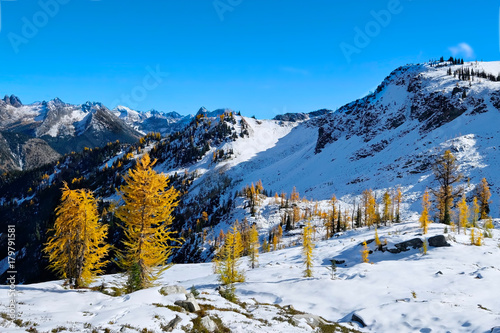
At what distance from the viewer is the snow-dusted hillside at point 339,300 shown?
1320 cm

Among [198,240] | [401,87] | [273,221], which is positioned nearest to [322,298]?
[273,221]

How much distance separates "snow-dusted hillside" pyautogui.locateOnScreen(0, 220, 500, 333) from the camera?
13203mm

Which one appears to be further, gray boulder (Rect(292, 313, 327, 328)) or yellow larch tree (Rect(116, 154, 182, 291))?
yellow larch tree (Rect(116, 154, 182, 291))

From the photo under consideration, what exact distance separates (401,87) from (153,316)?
744 feet

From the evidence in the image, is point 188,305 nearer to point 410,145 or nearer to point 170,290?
point 170,290

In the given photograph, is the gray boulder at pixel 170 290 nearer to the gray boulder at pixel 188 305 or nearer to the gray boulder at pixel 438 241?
the gray boulder at pixel 188 305

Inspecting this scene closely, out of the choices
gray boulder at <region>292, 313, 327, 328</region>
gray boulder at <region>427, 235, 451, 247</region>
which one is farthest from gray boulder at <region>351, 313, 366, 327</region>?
gray boulder at <region>427, 235, 451, 247</region>

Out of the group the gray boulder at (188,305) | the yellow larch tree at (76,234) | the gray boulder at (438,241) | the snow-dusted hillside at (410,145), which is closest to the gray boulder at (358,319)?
the gray boulder at (188,305)

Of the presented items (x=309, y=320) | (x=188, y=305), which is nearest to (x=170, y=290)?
(x=188, y=305)

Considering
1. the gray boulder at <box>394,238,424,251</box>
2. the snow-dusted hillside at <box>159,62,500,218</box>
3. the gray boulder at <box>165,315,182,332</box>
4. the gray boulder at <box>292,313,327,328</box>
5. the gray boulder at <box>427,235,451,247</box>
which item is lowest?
the gray boulder at <box>292,313,327,328</box>

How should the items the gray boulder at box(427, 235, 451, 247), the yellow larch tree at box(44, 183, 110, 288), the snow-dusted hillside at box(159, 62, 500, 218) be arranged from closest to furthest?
the yellow larch tree at box(44, 183, 110, 288) → the gray boulder at box(427, 235, 451, 247) → the snow-dusted hillside at box(159, 62, 500, 218)

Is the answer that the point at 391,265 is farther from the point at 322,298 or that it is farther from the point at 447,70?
the point at 447,70

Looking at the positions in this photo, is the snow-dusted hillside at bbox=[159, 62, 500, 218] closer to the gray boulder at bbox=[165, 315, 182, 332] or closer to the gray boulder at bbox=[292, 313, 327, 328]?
the gray boulder at bbox=[292, 313, 327, 328]

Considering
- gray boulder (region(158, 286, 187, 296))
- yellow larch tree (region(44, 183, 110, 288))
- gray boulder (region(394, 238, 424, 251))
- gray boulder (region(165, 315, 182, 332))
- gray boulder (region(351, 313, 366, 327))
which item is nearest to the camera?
gray boulder (region(165, 315, 182, 332))
